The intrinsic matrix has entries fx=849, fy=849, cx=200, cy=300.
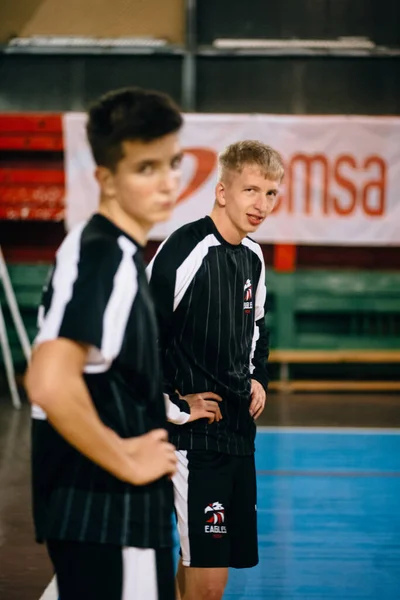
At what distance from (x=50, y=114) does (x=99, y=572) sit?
23.3 ft

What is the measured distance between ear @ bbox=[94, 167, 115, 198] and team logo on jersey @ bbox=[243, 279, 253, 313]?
1295mm

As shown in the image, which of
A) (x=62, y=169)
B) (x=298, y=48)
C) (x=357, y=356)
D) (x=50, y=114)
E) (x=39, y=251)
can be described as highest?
(x=298, y=48)

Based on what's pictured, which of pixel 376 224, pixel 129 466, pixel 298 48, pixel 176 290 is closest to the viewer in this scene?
pixel 129 466

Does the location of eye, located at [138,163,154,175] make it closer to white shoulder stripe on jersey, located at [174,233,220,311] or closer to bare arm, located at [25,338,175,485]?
bare arm, located at [25,338,175,485]

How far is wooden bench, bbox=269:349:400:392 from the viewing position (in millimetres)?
8250

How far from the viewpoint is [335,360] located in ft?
27.2

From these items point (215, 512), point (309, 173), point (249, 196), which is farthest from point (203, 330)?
point (309, 173)

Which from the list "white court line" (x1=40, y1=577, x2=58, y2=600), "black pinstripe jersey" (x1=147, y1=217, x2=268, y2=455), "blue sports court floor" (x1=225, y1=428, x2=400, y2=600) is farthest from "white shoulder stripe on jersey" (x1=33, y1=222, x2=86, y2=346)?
"blue sports court floor" (x1=225, y1=428, x2=400, y2=600)

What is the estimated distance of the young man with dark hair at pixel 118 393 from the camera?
1.53m

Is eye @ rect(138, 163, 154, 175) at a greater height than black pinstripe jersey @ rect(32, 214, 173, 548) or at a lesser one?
greater

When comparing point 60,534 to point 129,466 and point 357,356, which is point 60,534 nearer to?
point 129,466

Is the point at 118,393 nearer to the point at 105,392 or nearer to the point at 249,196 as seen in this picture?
the point at 105,392

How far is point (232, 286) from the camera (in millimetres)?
2801

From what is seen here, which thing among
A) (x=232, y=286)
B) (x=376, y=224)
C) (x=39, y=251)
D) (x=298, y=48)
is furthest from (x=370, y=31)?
(x=232, y=286)
